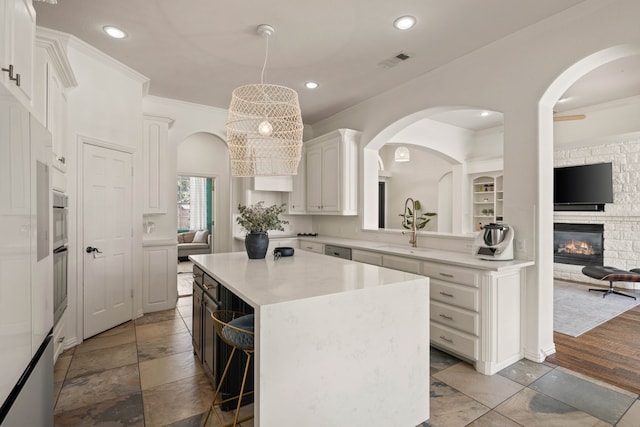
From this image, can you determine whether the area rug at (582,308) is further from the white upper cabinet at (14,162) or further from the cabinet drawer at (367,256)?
the white upper cabinet at (14,162)

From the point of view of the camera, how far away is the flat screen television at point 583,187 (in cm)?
A: 533

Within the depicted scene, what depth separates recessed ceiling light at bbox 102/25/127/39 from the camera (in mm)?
2861

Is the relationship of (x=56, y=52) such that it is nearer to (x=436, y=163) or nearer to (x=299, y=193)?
(x=299, y=193)

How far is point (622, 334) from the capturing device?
11.2 feet

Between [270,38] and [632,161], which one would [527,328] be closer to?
[270,38]

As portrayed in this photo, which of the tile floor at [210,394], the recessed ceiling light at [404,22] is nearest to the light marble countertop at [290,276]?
the tile floor at [210,394]

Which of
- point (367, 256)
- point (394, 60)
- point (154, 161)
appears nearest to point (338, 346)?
point (367, 256)

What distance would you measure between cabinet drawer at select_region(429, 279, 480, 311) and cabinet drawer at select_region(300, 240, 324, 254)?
6.67 feet

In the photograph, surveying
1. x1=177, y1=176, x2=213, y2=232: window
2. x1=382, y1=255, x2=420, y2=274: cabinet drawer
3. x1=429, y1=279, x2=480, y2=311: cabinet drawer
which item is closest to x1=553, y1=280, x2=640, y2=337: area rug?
x1=429, y1=279, x2=480, y2=311: cabinet drawer

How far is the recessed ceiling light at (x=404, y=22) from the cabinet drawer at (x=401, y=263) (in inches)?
84.7

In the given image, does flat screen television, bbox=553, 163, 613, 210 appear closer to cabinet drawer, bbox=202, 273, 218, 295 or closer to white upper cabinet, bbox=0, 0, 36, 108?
cabinet drawer, bbox=202, 273, 218, 295

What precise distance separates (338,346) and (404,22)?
261cm

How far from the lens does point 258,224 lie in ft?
8.82

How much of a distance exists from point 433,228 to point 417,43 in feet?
18.6
